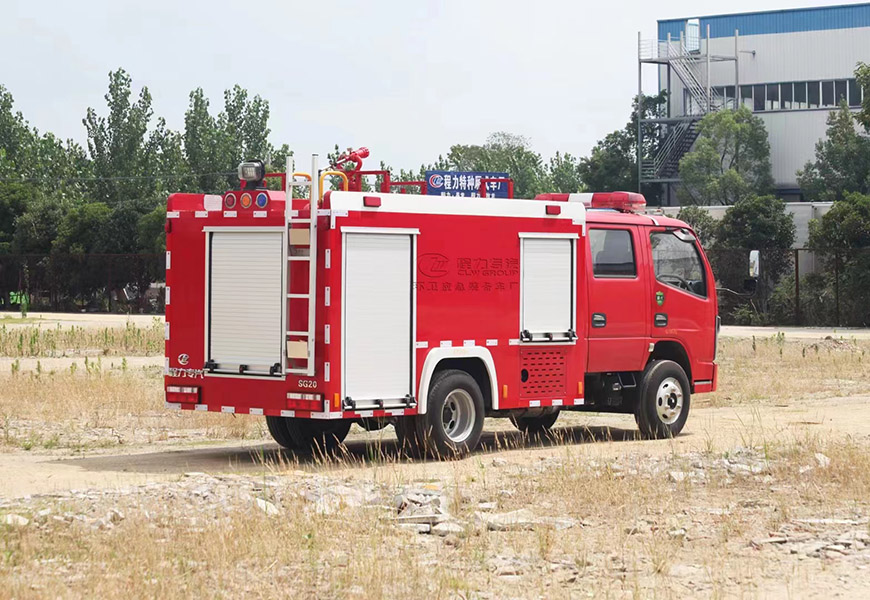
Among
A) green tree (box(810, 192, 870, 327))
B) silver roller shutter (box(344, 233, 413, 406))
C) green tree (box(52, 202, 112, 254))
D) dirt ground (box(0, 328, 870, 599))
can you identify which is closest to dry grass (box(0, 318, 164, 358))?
dirt ground (box(0, 328, 870, 599))

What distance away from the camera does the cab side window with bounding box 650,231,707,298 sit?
55.5 feet

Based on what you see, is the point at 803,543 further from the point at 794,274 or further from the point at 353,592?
the point at 794,274

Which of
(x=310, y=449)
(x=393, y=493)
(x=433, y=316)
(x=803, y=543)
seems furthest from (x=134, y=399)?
(x=803, y=543)

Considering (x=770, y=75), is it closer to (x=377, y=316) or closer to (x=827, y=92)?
(x=827, y=92)

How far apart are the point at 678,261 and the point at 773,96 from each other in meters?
71.0

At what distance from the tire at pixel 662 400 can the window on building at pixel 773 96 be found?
71.0m

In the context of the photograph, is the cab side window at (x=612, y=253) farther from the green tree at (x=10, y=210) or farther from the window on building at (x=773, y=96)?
the window on building at (x=773, y=96)

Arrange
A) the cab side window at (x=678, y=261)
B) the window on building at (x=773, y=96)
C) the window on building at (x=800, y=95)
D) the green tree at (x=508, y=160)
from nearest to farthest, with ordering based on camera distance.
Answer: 1. the cab side window at (x=678, y=261)
2. the window on building at (x=800, y=95)
3. the window on building at (x=773, y=96)
4. the green tree at (x=508, y=160)

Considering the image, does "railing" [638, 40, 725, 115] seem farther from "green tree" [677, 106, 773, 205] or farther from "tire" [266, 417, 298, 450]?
"tire" [266, 417, 298, 450]

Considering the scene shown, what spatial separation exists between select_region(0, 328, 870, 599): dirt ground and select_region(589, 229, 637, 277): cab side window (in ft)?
6.52

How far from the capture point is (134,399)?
20.1 meters

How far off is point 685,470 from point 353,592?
18.9 ft

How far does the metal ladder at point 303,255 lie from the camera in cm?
1352

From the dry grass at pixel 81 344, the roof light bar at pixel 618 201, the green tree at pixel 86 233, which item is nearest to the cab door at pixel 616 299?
the roof light bar at pixel 618 201
